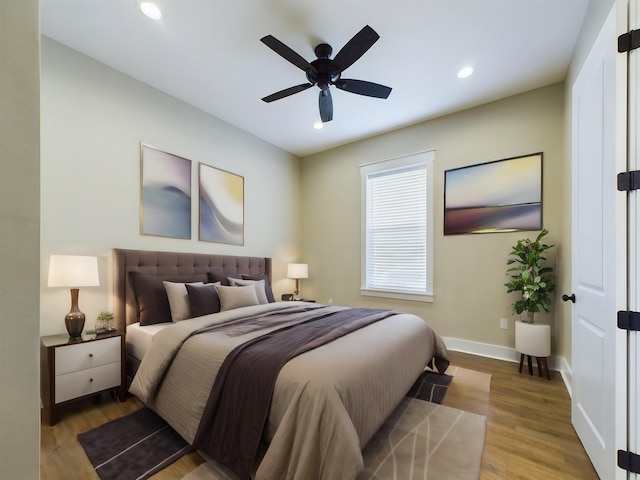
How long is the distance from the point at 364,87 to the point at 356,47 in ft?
1.49

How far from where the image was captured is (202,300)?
283 cm

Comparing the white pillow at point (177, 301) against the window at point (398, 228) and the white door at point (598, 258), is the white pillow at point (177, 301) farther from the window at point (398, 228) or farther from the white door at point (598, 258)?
the white door at point (598, 258)

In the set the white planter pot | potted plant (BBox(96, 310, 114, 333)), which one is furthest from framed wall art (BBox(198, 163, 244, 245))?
the white planter pot

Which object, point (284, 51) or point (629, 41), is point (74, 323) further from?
point (629, 41)

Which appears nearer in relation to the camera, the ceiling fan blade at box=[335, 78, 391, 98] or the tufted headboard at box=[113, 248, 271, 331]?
the ceiling fan blade at box=[335, 78, 391, 98]

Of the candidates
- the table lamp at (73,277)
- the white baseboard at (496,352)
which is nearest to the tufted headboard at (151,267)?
the table lamp at (73,277)

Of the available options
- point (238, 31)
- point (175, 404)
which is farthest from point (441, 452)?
point (238, 31)

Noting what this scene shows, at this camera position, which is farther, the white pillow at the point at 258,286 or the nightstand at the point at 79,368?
the white pillow at the point at 258,286

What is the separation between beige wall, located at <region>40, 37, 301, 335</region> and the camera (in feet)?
8.02

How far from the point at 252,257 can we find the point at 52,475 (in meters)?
2.92

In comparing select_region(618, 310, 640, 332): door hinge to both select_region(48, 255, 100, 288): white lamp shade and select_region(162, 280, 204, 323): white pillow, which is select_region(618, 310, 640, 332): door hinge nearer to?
select_region(162, 280, 204, 323): white pillow

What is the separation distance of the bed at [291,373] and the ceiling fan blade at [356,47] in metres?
2.13

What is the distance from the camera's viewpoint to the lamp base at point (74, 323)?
2.29 meters

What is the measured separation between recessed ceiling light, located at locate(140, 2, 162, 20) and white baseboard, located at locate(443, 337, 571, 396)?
4.52 meters
